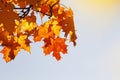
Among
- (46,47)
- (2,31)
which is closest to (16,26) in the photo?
(2,31)

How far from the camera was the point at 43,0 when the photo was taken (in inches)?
202

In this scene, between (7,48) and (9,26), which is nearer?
(9,26)

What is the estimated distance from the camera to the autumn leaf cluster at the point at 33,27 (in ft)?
15.2

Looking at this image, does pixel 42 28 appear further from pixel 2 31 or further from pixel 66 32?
pixel 2 31

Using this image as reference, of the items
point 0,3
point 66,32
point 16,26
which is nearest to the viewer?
point 0,3

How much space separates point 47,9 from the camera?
5.28 m

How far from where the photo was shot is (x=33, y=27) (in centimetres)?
523

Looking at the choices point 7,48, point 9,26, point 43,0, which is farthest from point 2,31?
point 43,0

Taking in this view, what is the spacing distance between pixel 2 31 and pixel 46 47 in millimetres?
1104

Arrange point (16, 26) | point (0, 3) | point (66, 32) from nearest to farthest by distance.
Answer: point (0, 3) → point (16, 26) → point (66, 32)

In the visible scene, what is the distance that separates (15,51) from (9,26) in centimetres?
64

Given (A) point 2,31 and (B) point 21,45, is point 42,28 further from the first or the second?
(A) point 2,31

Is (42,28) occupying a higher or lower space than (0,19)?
higher

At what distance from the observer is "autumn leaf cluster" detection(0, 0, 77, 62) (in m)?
4.63
